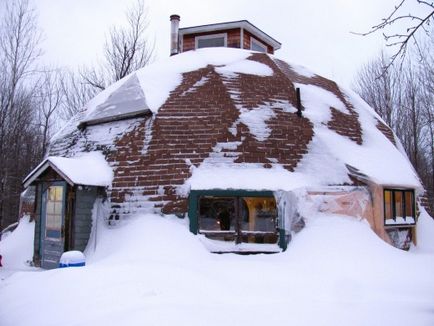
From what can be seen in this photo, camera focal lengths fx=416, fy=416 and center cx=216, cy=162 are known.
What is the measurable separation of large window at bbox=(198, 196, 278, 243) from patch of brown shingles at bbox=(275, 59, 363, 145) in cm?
298

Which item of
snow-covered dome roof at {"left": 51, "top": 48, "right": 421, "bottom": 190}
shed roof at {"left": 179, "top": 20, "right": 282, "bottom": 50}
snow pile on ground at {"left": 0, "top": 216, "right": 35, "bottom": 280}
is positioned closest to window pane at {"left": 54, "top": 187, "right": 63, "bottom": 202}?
snow-covered dome roof at {"left": 51, "top": 48, "right": 421, "bottom": 190}

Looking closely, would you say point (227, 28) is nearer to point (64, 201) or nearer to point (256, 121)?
point (256, 121)

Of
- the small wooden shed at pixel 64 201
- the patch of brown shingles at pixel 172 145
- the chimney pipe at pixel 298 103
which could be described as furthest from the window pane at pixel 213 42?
the small wooden shed at pixel 64 201

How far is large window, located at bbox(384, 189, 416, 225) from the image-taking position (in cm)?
945

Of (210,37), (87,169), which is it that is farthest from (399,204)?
(210,37)

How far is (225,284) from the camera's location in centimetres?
621

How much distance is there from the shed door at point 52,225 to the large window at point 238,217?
311 centimetres

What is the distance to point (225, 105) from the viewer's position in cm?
990

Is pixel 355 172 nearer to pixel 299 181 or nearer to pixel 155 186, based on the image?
pixel 299 181

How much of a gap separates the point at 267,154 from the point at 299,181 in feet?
3.08

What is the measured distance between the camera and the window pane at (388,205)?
9386 mm

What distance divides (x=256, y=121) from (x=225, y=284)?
14.7 ft

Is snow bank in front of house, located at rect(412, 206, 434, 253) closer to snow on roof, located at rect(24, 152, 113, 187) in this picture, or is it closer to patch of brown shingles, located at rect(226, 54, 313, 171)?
patch of brown shingles, located at rect(226, 54, 313, 171)

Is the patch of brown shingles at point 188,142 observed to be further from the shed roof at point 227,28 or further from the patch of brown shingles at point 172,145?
the shed roof at point 227,28
